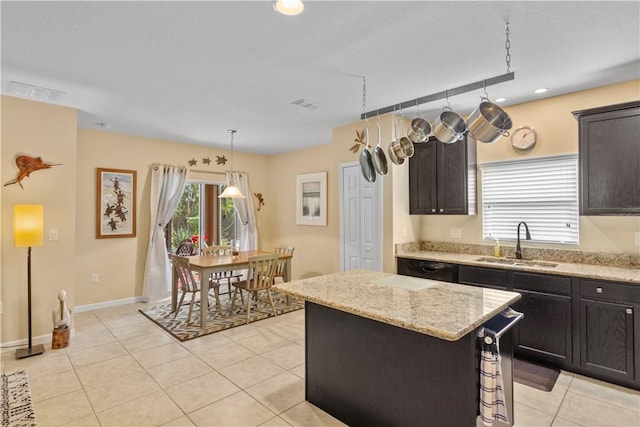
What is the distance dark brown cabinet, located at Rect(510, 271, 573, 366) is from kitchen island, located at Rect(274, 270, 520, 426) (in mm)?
1162

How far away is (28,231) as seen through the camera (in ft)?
10.6

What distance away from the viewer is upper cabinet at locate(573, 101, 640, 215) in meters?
2.79

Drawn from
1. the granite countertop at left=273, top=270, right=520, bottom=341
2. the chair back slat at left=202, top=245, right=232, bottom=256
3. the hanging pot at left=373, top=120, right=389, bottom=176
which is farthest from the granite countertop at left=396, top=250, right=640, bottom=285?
the chair back slat at left=202, top=245, right=232, bottom=256

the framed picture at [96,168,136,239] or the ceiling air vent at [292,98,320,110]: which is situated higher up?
the ceiling air vent at [292,98,320,110]

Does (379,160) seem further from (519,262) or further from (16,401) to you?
(16,401)

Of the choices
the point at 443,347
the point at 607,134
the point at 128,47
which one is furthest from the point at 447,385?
the point at 128,47

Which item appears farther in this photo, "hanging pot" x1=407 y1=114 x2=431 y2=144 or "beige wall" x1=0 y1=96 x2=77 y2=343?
"beige wall" x1=0 y1=96 x2=77 y2=343

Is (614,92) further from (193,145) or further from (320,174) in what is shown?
(193,145)

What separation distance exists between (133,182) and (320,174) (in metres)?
3.08

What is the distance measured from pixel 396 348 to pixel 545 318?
193 cm

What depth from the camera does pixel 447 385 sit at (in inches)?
69.0

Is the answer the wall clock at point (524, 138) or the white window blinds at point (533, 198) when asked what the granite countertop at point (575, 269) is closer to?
the white window blinds at point (533, 198)

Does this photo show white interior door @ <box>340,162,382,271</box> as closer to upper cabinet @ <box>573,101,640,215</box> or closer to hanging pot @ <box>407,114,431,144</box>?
hanging pot @ <box>407,114,431,144</box>

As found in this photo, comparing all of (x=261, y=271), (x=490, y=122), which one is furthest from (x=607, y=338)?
(x=261, y=271)
